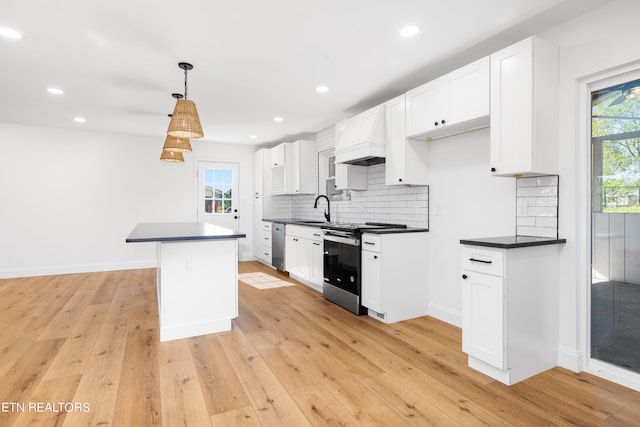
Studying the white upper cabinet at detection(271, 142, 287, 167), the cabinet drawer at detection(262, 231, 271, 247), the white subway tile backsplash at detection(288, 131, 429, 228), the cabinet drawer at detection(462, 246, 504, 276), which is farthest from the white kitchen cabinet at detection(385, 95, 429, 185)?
the cabinet drawer at detection(262, 231, 271, 247)

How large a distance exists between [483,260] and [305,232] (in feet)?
9.78

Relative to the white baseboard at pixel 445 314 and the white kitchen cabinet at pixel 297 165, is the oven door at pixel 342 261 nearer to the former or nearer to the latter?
the white baseboard at pixel 445 314

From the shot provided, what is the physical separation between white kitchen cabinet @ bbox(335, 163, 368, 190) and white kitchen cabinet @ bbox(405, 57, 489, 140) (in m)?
1.24

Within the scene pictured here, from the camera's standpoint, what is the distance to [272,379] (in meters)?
2.31

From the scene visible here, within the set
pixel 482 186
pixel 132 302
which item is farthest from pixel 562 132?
pixel 132 302

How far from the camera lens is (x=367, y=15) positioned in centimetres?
237

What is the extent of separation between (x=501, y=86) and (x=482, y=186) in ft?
2.99

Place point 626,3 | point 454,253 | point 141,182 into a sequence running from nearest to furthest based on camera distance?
1. point 626,3
2. point 454,253
3. point 141,182

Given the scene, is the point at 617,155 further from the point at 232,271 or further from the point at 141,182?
the point at 141,182

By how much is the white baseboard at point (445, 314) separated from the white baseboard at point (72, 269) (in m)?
5.15

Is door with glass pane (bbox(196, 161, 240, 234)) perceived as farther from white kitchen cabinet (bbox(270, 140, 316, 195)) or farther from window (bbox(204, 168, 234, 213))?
white kitchen cabinet (bbox(270, 140, 316, 195))

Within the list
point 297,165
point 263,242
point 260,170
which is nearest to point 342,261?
point 297,165

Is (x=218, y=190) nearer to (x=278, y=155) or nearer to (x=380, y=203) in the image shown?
(x=278, y=155)

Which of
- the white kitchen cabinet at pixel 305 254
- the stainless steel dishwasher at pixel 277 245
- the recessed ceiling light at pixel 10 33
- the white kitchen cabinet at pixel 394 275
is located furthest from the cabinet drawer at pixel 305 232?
the recessed ceiling light at pixel 10 33
